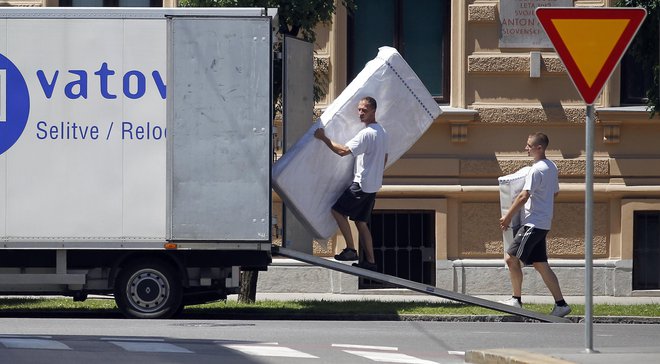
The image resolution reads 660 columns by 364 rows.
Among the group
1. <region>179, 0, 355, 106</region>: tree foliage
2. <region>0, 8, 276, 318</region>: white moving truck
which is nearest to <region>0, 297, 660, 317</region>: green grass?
<region>0, 8, 276, 318</region>: white moving truck

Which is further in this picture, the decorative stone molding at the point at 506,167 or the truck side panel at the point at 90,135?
the decorative stone molding at the point at 506,167

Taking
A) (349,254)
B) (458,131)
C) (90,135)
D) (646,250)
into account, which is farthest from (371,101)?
(646,250)

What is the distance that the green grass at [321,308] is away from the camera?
16047 mm

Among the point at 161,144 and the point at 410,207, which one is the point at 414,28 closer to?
the point at 410,207

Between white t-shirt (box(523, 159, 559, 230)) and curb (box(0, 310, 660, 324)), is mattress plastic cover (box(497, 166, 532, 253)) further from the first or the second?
curb (box(0, 310, 660, 324))

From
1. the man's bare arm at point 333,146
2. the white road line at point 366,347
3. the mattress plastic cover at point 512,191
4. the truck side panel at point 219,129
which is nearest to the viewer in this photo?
the white road line at point 366,347

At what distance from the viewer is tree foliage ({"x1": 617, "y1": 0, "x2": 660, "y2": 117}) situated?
16.8m

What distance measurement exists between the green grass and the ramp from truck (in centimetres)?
49

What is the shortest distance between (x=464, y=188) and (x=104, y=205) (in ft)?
22.0

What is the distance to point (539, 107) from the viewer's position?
20.2 metres

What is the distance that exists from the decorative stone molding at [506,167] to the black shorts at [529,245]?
14.2ft

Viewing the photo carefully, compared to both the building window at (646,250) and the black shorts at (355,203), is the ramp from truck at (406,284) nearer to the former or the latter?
the black shorts at (355,203)

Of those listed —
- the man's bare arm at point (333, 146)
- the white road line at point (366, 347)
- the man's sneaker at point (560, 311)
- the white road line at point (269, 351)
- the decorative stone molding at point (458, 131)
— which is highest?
the decorative stone molding at point (458, 131)

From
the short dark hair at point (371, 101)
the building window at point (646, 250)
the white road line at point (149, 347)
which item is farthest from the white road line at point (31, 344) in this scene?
the building window at point (646, 250)
